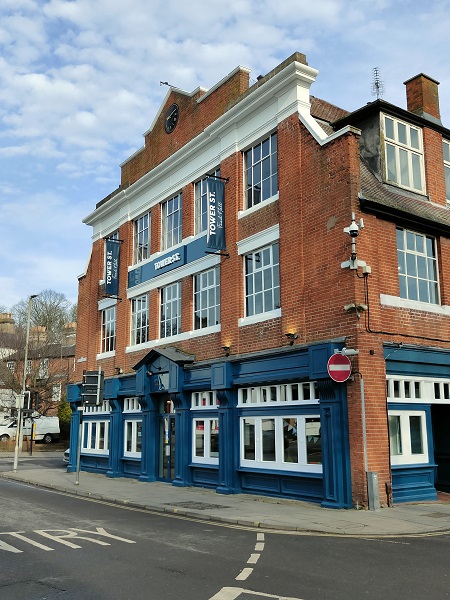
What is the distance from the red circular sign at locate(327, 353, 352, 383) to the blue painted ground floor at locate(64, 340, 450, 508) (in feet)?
1.39

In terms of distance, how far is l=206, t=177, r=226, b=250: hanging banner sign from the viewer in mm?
17750

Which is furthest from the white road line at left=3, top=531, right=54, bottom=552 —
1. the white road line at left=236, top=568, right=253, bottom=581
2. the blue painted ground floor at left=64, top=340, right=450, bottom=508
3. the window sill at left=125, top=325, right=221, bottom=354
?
the window sill at left=125, top=325, right=221, bottom=354

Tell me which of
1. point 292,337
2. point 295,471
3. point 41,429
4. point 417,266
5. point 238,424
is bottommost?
point 295,471

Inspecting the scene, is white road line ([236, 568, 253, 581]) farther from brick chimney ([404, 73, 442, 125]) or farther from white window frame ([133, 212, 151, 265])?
white window frame ([133, 212, 151, 265])

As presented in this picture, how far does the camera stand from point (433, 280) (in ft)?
52.0

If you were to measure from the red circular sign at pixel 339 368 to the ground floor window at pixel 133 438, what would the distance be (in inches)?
435

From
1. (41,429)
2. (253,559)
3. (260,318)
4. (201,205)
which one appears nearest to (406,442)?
(260,318)

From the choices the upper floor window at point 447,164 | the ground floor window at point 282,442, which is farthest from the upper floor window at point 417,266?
the ground floor window at point 282,442

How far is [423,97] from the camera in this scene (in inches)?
734

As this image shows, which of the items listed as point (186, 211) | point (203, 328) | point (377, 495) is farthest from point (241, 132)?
point (377, 495)

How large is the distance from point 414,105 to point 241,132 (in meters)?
5.65

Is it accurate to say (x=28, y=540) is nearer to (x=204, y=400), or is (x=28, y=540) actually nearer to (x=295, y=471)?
(x=295, y=471)

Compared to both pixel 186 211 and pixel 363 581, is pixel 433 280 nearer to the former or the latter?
pixel 186 211

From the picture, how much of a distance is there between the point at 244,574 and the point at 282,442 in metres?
7.96
